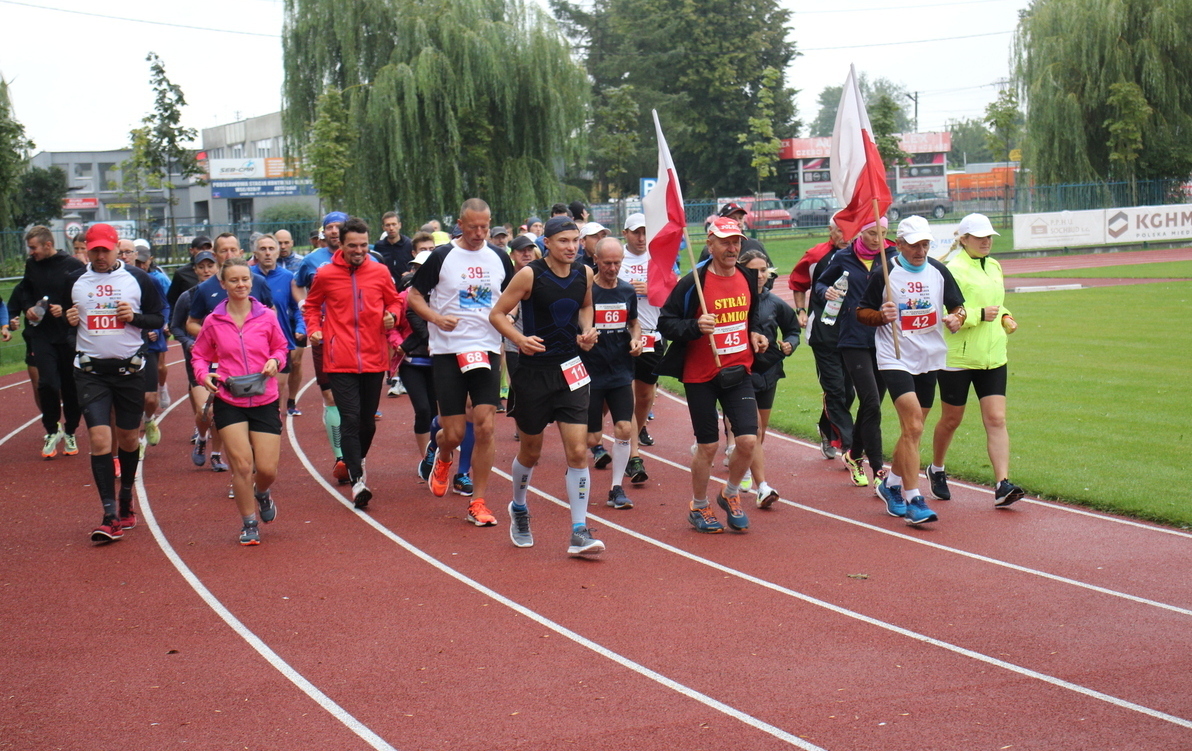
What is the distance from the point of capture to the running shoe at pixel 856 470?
10023 millimetres

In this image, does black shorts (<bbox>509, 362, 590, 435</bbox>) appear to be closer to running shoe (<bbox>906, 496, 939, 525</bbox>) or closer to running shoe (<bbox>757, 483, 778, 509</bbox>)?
running shoe (<bbox>757, 483, 778, 509</bbox>)

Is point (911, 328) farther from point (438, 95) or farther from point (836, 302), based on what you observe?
point (438, 95)

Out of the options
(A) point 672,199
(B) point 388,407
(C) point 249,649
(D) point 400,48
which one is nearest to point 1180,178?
(D) point 400,48

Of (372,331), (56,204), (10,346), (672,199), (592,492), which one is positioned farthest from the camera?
(56,204)

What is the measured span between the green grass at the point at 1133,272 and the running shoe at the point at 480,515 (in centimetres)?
2600

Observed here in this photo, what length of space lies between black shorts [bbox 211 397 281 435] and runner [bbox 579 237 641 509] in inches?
90.7

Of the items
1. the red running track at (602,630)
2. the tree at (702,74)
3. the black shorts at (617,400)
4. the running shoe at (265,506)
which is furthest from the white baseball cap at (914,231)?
the tree at (702,74)

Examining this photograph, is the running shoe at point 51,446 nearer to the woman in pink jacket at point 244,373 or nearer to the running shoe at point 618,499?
the woman in pink jacket at point 244,373

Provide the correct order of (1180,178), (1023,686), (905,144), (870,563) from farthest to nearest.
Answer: (905,144)
(1180,178)
(870,563)
(1023,686)

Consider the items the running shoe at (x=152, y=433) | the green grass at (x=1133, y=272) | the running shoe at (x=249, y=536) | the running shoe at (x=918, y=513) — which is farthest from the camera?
the green grass at (x=1133, y=272)

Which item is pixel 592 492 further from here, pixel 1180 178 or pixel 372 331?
pixel 1180 178

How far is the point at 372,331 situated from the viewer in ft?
30.6

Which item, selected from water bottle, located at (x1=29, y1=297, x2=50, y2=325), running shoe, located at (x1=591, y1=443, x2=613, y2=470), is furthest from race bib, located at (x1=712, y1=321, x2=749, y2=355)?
water bottle, located at (x1=29, y1=297, x2=50, y2=325)

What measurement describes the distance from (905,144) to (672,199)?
73.9 meters
